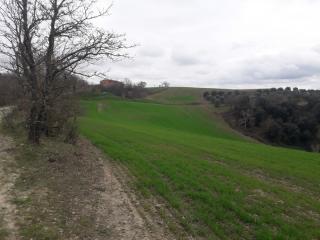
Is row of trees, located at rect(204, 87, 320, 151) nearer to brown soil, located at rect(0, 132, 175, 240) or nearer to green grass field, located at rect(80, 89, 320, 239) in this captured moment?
green grass field, located at rect(80, 89, 320, 239)

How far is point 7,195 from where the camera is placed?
8.09 metres

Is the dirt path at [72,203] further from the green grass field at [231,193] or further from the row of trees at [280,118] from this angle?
the row of trees at [280,118]

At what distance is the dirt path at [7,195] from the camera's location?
6.20 meters

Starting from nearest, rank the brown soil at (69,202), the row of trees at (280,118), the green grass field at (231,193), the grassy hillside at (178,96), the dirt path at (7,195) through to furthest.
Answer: the dirt path at (7,195), the brown soil at (69,202), the green grass field at (231,193), the row of trees at (280,118), the grassy hillside at (178,96)

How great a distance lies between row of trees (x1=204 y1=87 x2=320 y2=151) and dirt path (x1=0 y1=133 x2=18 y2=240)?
168 ft

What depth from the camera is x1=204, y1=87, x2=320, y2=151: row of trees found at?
2318 inches

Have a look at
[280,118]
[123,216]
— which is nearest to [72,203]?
[123,216]

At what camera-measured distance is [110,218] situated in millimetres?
7215

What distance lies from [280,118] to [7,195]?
5864 centimetres

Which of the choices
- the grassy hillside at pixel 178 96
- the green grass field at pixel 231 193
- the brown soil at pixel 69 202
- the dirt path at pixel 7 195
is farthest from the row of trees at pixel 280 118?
the dirt path at pixel 7 195

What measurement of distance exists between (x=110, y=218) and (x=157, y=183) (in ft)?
10.3

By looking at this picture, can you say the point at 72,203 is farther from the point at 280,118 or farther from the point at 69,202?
the point at 280,118

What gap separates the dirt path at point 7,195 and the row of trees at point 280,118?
51.2m

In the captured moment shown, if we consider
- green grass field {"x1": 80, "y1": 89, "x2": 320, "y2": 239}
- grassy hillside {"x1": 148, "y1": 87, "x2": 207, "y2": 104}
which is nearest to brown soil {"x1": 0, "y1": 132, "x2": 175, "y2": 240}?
green grass field {"x1": 80, "y1": 89, "x2": 320, "y2": 239}
